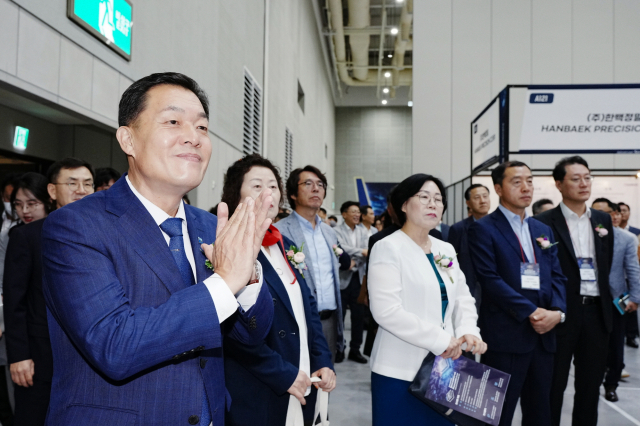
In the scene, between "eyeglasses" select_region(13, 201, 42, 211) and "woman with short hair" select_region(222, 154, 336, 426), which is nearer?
"woman with short hair" select_region(222, 154, 336, 426)

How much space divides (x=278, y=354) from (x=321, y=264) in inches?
54.2

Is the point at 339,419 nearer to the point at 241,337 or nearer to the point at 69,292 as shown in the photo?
the point at 241,337

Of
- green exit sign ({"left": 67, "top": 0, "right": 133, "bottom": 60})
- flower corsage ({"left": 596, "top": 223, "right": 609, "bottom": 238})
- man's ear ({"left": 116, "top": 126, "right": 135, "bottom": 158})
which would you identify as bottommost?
flower corsage ({"left": 596, "top": 223, "right": 609, "bottom": 238})

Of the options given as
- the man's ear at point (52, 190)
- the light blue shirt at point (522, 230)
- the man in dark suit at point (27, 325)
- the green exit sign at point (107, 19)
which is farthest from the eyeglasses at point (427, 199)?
the green exit sign at point (107, 19)

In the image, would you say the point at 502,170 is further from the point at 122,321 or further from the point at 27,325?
the point at 27,325

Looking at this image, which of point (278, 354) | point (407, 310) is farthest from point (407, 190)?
point (278, 354)

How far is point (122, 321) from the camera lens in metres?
0.85

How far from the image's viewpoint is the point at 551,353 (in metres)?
2.63

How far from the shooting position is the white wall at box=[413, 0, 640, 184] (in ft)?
28.0

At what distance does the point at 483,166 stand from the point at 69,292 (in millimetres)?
4234

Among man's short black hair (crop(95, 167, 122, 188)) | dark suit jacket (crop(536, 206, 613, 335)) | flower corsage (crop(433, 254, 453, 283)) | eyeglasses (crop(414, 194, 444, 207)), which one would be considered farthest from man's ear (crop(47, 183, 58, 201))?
dark suit jacket (crop(536, 206, 613, 335))

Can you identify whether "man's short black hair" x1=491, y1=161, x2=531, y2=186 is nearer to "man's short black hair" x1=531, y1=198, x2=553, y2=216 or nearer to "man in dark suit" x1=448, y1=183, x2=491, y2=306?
"man in dark suit" x1=448, y1=183, x2=491, y2=306

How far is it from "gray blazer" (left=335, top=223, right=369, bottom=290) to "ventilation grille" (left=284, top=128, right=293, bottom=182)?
4987 mm

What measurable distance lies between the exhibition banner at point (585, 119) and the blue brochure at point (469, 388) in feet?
7.37
